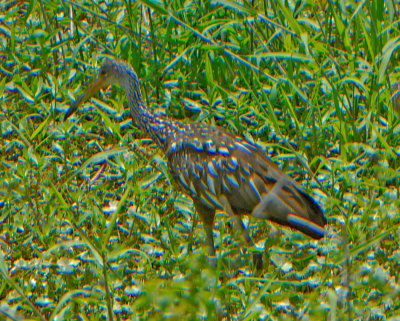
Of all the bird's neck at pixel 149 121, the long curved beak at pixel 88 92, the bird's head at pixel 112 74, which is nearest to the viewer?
the bird's neck at pixel 149 121

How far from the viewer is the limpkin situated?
3.80 metres

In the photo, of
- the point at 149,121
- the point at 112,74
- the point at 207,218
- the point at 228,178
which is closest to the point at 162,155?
the point at 149,121

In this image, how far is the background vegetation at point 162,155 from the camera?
12.6 feet

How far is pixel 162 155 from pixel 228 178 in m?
0.99

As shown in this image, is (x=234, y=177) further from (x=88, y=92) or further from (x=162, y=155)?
(x=88, y=92)

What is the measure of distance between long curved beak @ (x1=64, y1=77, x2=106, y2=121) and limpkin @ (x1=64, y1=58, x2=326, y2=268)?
0.57 meters

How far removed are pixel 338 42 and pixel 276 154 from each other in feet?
3.38

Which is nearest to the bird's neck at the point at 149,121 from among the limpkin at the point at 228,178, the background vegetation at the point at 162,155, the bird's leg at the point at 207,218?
the limpkin at the point at 228,178

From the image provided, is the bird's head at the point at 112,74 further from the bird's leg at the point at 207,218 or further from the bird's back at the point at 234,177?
the bird's leg at the point at 207,218

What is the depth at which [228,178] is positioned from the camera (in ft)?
13.2

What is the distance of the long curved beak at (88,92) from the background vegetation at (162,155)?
0.16 meters

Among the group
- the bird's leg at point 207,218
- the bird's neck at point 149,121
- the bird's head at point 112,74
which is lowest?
the bird's leg at point 207,218

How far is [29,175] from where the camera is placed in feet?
15.9

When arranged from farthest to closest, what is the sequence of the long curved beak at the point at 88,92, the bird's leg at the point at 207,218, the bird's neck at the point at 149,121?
the long curved beak at the point at 88,92 < the bird's neck at the point at 149,121 < the bird's leg at the point at 207,218
